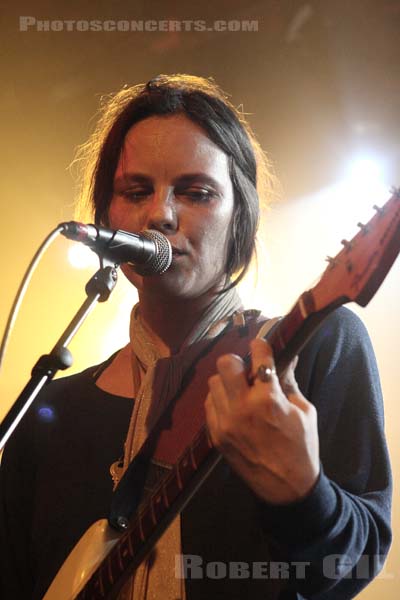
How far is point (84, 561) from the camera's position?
1.08 m

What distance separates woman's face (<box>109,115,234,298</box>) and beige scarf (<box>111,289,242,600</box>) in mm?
67

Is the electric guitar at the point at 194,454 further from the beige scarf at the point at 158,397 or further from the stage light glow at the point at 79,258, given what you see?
the stage light glow at the point at 79,258

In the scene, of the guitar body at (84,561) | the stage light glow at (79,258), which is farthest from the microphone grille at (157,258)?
the stage light glow at (79,258)

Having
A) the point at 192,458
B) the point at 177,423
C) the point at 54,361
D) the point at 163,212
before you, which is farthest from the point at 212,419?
the point at 163,212

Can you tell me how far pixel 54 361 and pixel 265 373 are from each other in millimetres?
316

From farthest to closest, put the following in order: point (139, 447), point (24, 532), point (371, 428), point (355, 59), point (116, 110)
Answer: point (355, 59)
point (116, 110)
point (24, 532)
point (139, 447)
point (371, 428)

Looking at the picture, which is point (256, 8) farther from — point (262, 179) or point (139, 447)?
point (139, 447)

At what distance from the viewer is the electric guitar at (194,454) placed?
0.77 metres

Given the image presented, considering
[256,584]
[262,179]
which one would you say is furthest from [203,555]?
[262,179]

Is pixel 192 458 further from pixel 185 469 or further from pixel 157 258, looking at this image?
pixel 157 258

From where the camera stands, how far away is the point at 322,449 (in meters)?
1.04

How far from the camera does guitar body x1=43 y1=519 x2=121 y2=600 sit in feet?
3.49

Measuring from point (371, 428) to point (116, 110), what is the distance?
3.23ft

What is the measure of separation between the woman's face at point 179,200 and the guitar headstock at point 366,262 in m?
0.46
